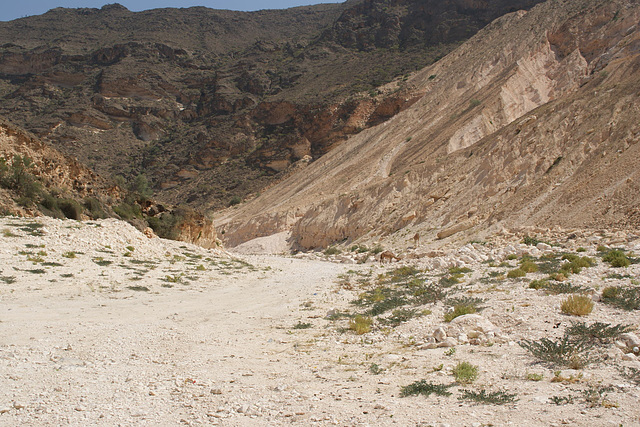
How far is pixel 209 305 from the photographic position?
360 inches

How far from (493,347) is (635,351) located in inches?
52.6

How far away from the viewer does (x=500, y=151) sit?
926 inches

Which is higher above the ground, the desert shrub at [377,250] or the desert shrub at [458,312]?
the desert shrub at [458,312]

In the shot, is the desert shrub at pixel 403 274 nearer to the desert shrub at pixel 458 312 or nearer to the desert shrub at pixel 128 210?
the desert shrub at pixel 458 312

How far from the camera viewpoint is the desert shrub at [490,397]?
345 cm

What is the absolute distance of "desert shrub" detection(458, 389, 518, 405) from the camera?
345 centimetres

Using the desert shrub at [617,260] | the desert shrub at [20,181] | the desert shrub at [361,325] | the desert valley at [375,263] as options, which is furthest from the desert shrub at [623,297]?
the desert shrub at [20,181]

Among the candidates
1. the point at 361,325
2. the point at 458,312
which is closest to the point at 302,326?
the point at 361,325

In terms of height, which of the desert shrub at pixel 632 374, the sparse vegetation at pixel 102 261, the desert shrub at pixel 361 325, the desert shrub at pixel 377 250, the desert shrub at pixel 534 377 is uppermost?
the desert shrub at pixel 632 374

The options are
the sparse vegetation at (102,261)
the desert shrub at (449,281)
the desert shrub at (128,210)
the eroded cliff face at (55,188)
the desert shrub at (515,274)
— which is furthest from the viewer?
the desert shrub at (128,210)

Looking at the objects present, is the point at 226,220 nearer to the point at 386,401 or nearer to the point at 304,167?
the point at 304,167

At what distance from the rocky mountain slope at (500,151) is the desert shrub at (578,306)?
31.3 ft

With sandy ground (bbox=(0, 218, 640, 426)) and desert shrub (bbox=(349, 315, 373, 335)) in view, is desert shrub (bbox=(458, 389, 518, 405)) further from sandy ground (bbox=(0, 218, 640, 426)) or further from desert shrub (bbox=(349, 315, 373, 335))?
desert shrub (bbox=(349, 315, 373, 335))

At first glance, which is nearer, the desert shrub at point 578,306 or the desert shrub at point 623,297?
the desert shrub at point 578,306
